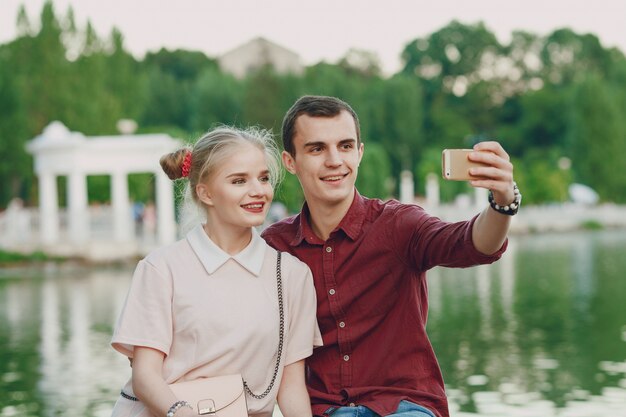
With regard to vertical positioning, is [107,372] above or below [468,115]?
below

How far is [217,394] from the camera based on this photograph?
2.95 m

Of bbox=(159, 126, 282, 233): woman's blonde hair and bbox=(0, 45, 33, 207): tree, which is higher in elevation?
bbox=(0, 45, 33, 207): tree

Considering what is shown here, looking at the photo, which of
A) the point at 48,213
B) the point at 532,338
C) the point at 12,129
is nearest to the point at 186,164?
the point at 532,338

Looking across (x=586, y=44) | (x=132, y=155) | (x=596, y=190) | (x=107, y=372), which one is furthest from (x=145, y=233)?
(x=586, y=44)

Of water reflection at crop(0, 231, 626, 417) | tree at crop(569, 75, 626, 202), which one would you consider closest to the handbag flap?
water reflection at crop(0, 231, 626, 417)

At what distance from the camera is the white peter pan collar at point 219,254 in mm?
3092

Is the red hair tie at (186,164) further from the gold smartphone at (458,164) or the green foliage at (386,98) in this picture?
the green foliage at (386,98)

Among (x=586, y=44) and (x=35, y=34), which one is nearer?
(x=35, y=34)

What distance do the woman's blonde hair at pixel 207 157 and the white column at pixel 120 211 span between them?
21733 mm

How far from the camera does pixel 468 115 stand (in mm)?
57938

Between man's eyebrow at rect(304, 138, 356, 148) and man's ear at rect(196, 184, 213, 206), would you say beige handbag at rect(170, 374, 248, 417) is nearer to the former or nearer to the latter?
man's ear at rect(196, 184, 213, 206)

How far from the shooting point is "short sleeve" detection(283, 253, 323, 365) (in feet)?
10.4

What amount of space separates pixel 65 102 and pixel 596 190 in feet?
91.1

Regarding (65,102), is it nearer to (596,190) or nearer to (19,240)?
(19,240)
